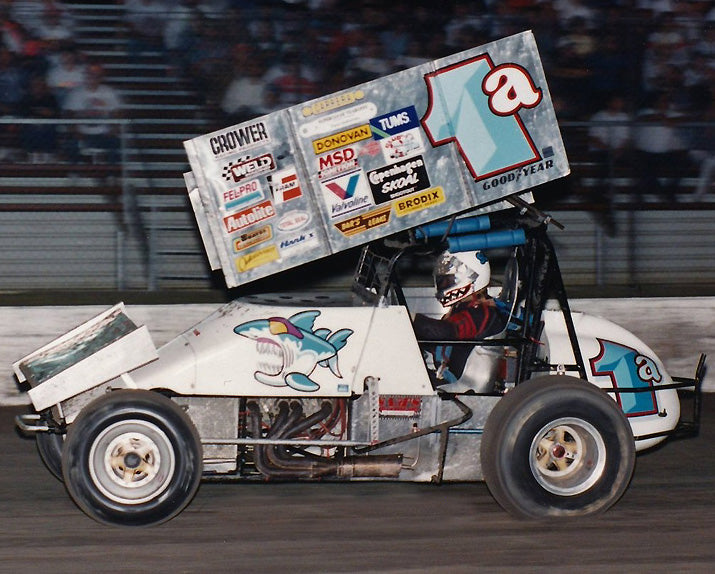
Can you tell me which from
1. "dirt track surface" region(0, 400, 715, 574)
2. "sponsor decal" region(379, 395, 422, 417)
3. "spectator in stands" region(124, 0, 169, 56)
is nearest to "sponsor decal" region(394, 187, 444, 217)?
"sponsor decal" region(379, 395, 422, 417)

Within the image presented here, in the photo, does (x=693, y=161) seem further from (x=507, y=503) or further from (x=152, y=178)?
(x=507, y=503)

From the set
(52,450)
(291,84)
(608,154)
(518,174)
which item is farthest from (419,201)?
(608,154)

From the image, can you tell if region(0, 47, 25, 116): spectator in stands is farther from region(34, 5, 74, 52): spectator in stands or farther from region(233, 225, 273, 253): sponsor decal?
region(233, 225, 273, 253): sponsor decal

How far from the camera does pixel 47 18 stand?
9180 millimetres

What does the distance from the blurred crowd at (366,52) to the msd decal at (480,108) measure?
13.1ft

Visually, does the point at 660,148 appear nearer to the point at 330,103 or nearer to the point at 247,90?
the point at 247,90

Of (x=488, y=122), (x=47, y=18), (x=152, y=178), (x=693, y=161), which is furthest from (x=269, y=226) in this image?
(x=693, y=161)

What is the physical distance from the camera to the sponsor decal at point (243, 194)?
536cm

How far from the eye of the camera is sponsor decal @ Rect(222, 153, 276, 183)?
5352 millimetres

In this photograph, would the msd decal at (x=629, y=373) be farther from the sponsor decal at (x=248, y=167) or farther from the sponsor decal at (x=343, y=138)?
the sponsor decal at (x=248, y=167)

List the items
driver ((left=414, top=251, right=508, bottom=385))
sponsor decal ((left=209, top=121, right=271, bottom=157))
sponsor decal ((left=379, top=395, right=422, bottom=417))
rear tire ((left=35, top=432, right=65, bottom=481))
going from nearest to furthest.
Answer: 1. sponsor decal ((left=209, top=121, right=271, bottom=157))
2. sponsor decal ((left=379, top=395, right=422, bottom=417))
3. driver ((left=414, top=251, right=508, bottom=385))
4. rear tire ((left=35, top=432, right=65, bottom=481))

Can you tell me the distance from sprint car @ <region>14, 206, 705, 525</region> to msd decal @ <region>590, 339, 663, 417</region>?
0.02 meters

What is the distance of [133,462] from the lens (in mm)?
5457

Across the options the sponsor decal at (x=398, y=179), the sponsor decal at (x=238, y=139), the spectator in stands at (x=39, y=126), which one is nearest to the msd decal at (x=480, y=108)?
the sponsor decal at (x=398, y=179)
